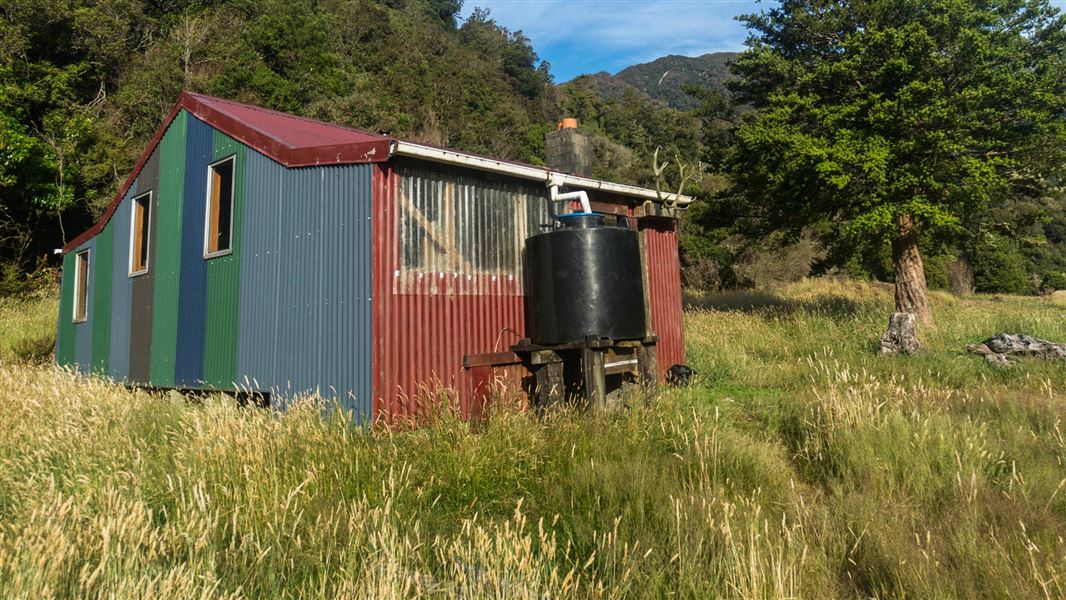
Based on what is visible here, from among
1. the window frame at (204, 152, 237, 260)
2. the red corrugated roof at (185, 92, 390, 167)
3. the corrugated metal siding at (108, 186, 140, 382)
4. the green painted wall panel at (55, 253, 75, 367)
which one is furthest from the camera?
the green painted wall panel at (55, 253, 75, 367)

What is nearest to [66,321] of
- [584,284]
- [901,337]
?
[584,284]

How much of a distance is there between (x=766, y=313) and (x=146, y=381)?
522 inches

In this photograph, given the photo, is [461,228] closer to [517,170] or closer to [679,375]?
[517,170]

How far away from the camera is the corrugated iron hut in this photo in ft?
21.8

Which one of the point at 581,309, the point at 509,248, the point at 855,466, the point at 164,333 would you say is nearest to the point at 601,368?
the point at 581,309

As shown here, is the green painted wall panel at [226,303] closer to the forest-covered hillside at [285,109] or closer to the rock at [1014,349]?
the forest-covered hillside at [285,109]

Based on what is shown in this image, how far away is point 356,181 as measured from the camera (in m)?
6.82

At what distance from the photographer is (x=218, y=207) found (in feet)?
29.4

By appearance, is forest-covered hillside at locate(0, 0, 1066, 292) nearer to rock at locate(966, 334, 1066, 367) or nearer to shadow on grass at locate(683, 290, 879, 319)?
shadow on grass at locate(683, 290, 879, 319)

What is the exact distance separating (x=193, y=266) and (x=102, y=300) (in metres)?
4.00

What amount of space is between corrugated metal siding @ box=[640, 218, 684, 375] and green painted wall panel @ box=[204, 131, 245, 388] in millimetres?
5831

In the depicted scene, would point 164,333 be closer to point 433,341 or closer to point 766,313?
point 433,341

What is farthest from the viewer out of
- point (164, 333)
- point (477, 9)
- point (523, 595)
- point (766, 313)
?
point (477, 9)

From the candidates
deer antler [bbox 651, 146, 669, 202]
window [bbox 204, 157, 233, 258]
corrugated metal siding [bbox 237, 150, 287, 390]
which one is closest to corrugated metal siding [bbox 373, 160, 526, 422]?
corrugated metal siding [bbox 237, 150, 287, 390]
